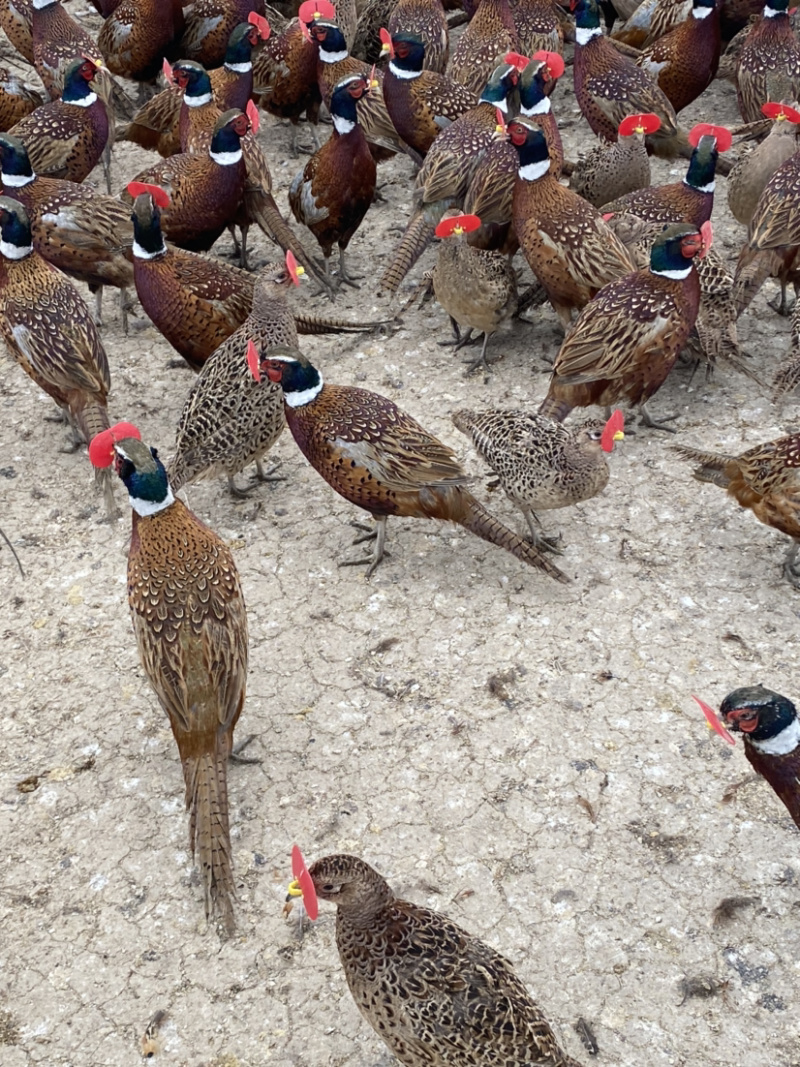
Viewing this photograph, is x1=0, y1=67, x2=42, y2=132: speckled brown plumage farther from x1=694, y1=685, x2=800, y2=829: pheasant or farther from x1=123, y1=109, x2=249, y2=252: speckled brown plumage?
x1=694, y1=685, x2=800, y2=829: pheasant

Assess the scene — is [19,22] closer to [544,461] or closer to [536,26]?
[536,26]

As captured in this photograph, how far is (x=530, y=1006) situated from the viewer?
123 inches

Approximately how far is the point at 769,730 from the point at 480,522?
5.87 feet

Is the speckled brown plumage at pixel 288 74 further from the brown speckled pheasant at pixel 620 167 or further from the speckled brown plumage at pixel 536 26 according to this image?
the brown speckled pheasant at pixel 620 167

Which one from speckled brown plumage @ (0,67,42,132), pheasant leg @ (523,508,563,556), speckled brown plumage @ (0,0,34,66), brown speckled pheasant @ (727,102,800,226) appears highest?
brown speckled pheasant @ (727,102,800,226)

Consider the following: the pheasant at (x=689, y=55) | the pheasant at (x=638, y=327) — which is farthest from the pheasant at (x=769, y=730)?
the pheasant at (x=689, y=55)

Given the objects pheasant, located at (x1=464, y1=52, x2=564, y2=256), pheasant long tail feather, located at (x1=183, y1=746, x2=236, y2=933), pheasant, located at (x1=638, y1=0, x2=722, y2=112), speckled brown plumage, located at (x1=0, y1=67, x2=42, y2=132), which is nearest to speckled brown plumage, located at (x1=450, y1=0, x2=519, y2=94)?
pheasant, located at (x1=464, y1=52, x2=564, y2=256)

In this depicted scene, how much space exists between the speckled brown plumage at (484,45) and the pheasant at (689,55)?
0.98m

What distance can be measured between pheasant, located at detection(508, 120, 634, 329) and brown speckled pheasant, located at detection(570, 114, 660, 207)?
0.87 metres

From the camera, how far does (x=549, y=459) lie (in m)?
4.92

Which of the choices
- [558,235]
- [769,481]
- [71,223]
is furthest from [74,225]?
[769,481]

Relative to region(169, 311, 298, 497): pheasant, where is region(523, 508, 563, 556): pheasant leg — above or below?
below

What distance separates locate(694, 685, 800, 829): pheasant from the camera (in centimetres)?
358

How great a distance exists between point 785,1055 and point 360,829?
155 centimetres
